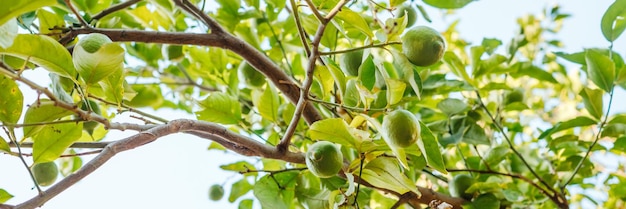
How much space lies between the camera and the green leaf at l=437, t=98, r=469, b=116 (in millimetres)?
1113

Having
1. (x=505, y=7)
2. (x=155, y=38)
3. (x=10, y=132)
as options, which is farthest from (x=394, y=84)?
(x=505, y=7)

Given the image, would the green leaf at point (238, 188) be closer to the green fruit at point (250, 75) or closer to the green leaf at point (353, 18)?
the green fruit at point (250, 75)

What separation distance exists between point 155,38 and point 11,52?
0.27m

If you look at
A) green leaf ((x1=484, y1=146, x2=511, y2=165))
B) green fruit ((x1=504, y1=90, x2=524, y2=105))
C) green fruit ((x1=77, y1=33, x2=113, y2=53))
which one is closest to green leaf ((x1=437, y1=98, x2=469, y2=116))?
green leaf ((x1=484, y1=146, x2=511, y2=165))

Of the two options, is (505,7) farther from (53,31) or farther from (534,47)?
(53,31)

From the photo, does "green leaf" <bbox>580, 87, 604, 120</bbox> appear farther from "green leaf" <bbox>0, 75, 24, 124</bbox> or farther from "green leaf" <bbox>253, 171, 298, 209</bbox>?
"green leaf" <bbox>0, 75, 24, 124</bbox>

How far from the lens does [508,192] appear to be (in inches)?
40.2

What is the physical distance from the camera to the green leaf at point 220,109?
0.96 m

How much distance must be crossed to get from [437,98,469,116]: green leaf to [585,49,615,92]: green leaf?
0.76 ft

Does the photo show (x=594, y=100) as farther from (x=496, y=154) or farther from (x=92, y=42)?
(x=92, y=42)

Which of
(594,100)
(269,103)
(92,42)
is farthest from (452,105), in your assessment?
(92,42)

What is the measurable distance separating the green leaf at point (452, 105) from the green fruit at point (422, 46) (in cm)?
44

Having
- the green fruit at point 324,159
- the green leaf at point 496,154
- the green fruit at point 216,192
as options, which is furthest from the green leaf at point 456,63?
the green fruit at point 216,192

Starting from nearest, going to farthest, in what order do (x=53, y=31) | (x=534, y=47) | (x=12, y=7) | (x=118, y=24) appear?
(x=12, y=7) < (x=53, y=31) < (x=118, y=24) < (x=534, y=47)
